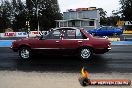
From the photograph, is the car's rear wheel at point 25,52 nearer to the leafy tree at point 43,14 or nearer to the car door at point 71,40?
the car door at point 71,40

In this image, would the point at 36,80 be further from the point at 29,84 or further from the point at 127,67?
the point at 127,67

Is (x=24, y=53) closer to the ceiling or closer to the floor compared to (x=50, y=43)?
closer to the floor

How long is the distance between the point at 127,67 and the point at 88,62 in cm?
198

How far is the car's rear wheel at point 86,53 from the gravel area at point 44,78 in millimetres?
3239

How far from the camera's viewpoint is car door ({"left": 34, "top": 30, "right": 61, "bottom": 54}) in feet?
46.6

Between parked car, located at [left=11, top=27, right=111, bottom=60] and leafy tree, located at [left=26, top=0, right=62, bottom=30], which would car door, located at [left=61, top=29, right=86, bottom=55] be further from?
leafy tree, located at [left=26, top=0, right=62, bottom=30]

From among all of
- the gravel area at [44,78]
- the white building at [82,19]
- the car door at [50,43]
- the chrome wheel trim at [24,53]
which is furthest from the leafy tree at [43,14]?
the gravel area at [44,78]

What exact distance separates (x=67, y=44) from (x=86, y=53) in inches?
38.3

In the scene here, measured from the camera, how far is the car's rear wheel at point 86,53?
1408 cm

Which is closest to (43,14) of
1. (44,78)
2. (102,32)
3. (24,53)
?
(102,32)

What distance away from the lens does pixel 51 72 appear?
11.3 m

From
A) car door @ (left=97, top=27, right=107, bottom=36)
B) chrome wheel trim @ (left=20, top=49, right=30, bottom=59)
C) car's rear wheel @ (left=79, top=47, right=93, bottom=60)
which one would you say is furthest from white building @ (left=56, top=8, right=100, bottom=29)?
car's rear wheel @ (left=79, top=47, right=93, bottom=60)

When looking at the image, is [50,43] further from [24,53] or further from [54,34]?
[24,53]

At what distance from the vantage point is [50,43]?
1423 cm
